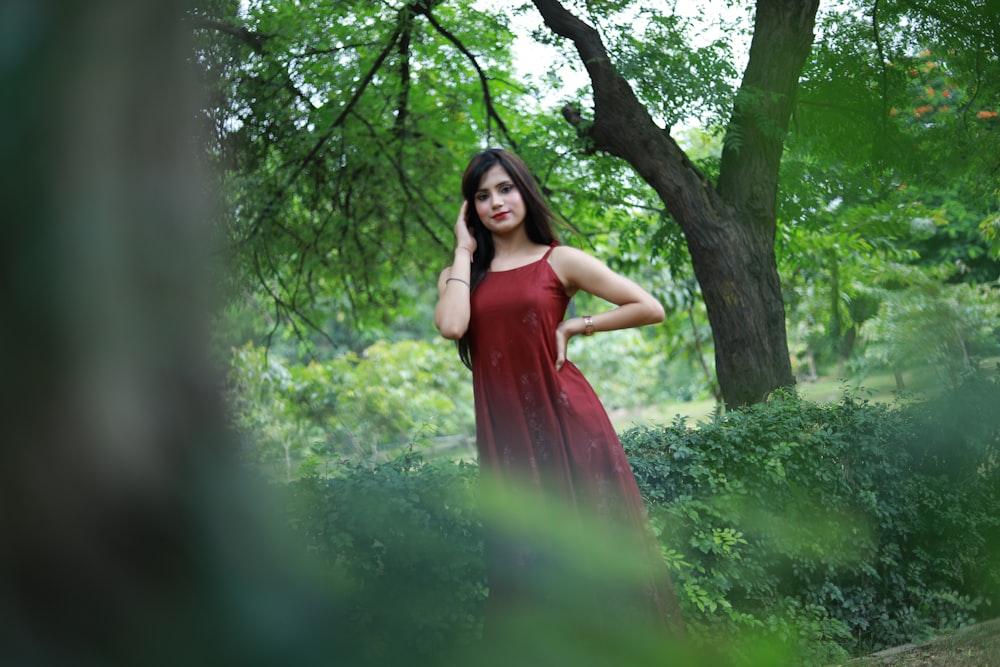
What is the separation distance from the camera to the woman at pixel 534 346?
9.71 ft

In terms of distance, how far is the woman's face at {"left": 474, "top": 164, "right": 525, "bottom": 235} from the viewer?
A: 10.5 ft

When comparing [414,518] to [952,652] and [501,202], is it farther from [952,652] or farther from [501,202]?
[952,652]

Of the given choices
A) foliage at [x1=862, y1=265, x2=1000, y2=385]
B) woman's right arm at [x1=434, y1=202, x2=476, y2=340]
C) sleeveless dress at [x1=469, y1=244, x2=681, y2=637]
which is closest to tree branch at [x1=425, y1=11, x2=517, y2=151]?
foliage at [x1=862, y1=265, x2=1000, y2=385]

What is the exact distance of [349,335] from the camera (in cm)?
2422

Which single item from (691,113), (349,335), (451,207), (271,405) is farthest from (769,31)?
(349,335)

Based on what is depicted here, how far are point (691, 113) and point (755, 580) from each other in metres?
3.38

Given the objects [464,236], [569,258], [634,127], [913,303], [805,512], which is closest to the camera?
[569,258]

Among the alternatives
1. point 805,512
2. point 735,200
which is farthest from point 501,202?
point 735,200

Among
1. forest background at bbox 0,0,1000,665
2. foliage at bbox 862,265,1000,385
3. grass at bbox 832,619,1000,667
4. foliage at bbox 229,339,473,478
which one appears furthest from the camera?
foliage at bbox 229,339,473,478

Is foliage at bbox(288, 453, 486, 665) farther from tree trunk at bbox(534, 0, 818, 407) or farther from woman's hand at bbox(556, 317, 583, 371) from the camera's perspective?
tree trunk at bbox(534, 0, 818, 407)

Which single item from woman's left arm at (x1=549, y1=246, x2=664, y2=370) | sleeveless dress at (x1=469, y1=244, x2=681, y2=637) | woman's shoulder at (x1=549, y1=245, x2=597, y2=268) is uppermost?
woman's shoulder at (x1=549, y1=245, x2=597, y2=268)

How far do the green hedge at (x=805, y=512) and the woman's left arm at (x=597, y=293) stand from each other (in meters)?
0.94

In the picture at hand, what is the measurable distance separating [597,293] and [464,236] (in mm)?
484

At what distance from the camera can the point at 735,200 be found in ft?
22.1
